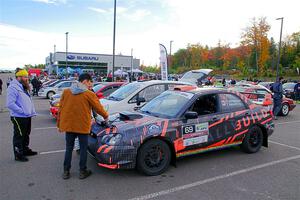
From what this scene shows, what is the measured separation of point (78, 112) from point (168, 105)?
6.14 feet

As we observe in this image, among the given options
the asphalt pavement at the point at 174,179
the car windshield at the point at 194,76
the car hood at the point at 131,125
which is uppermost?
the car windshield at the point at 194,76

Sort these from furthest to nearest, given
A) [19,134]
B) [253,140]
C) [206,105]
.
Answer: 1. [253,140]
2. [206,105]
3. [19,134]

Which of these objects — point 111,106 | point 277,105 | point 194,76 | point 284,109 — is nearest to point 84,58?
point 194,76

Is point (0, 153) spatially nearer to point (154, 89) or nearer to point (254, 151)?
point (154, 89)

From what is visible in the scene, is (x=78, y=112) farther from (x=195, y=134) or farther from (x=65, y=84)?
(x=65, y=84)

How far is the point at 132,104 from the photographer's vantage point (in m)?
7.57

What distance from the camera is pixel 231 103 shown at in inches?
227

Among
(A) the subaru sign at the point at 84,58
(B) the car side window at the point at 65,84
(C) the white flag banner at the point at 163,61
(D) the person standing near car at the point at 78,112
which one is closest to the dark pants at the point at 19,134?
(D) the person standing near car at the point at 78,112

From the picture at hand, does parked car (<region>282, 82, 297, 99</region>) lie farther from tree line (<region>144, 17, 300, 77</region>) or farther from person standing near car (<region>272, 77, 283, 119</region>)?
tree line (<region>144, 17, 300, 77</region>)

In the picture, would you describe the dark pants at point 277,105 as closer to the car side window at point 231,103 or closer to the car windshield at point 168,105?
the car side window at point 231,103

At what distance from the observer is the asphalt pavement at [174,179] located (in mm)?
3936

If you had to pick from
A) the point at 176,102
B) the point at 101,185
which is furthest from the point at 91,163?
the point at 176,102

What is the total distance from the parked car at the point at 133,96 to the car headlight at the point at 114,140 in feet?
9.11

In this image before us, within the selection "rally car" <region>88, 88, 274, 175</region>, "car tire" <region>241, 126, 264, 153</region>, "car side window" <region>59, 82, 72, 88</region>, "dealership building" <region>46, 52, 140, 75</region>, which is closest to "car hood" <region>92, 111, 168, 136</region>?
"rally car" <region>88, 88, 274, 175</region>
